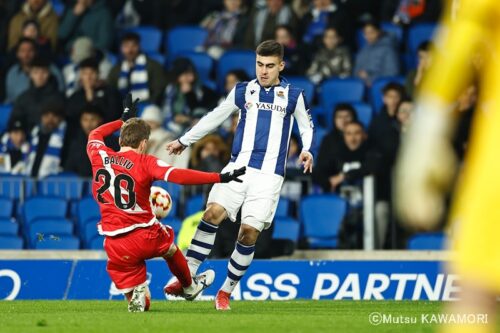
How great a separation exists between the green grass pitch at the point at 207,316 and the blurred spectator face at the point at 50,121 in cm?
489

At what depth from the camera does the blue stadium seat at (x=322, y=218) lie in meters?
15.2

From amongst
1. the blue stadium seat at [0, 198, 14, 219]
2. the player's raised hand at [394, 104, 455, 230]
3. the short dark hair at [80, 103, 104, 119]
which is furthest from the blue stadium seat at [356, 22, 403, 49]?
the player's raised hand at [394, 104, 455, 230]

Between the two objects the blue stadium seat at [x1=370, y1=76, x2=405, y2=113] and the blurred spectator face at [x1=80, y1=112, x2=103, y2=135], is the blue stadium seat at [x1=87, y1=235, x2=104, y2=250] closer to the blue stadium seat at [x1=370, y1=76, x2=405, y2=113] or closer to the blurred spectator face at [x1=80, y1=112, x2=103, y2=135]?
the blurred spectator face at [x1=80, y1=112, x2=103, y2=135]

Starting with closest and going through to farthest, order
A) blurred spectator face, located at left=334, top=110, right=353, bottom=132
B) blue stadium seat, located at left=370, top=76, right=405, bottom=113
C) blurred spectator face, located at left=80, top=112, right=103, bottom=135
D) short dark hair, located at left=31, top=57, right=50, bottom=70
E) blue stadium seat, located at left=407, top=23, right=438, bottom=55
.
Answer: blurred spectator face, located at left=334, top=110, right=353, bottom=132 → blurred spectator face, located at left=80, top=112, right=103, bottom=135 → blue stadium seat, located at left=370, top=76, right=405, bottom=113 → short dark hair, located at left=31, top=57, right=50, bottom=70 → blue stadium seat, located at left=407, top=23, right=438, bottom=55

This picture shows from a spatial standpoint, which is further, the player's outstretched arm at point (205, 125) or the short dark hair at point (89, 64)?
the short dark hair at point (89, 64)

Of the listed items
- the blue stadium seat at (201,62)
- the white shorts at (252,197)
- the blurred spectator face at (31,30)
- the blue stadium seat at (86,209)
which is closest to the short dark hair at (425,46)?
the blue stadium seat at (201,62)

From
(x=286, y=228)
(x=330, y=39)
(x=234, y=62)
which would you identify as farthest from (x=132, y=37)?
(x=286, y=228)

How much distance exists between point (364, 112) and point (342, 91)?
797 mm

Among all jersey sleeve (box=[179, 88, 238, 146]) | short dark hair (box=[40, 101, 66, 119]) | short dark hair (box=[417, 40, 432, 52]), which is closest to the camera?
jersey sleeve (box=[179, 88, 238, 146])

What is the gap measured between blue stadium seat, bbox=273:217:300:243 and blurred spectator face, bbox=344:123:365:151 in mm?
1139

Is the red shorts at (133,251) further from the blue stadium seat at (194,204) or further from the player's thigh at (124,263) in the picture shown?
the blue stadium seat at (194,204)

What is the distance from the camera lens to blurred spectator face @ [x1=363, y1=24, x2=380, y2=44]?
1756 centimetres

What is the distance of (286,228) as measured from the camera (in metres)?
15.2

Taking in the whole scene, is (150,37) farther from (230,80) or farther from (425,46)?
(425,46)
